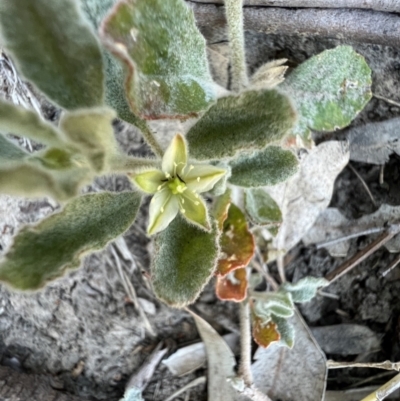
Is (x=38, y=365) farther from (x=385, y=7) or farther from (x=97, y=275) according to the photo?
(x=385, y=7)

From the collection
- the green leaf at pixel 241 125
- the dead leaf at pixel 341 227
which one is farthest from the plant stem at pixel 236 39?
A: the dead leaf at pixel 341 227

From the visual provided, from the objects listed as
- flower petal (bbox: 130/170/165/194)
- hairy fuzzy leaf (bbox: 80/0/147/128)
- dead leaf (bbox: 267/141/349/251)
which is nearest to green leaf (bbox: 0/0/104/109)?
hairy fuzzy leaf (bbox: 80/0/147/128)

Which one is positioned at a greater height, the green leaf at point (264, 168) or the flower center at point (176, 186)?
the flower center at point (176, 186)

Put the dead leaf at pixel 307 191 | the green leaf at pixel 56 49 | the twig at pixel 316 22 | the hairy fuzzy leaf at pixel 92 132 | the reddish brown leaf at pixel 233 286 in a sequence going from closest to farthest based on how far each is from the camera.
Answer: the hairy fuzzy leaf at pixel 92 132 → the green leaf at pixel 56 49 → the twig at pixel 316 22 → the reddish brown leaf at pixel 233 286 → the dead leaf at pixel 307 191

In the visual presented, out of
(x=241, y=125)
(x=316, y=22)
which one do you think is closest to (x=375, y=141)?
(x=316, y=22)

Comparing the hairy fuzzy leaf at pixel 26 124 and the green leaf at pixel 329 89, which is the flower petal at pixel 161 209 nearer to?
the hairy fuzzy leaf at pixel 26 124

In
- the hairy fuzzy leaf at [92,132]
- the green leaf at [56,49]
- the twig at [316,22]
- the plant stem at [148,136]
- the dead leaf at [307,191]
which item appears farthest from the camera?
the dead leaf at [307,191]

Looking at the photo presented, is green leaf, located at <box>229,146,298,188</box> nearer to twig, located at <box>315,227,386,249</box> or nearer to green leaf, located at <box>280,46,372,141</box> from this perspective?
green leaf, located at <box>280,46,372,141</box>
